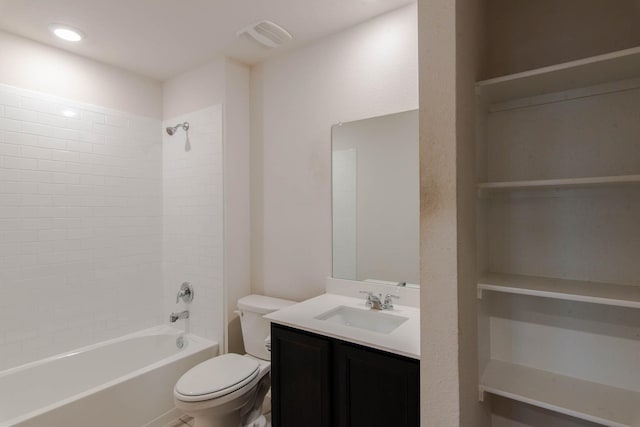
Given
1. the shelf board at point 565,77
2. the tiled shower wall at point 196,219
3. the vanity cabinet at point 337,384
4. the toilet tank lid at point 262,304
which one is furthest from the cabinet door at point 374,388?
the tiled shower wall at point 196,219

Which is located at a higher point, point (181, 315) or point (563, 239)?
point (563, 239)

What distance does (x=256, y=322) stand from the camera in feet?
7.81

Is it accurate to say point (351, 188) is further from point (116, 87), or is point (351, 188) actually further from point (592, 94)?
point (116, 87)

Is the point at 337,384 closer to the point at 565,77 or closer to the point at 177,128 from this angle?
the point at 565,77

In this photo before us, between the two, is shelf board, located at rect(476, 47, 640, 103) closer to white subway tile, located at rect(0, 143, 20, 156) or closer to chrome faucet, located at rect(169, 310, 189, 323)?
chrome faucet, located at rect(169, 310, 189, 323)

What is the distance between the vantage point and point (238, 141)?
2680 millimetres

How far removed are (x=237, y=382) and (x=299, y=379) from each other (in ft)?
1.60

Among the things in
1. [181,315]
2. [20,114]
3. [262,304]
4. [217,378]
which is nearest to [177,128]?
[20,114]

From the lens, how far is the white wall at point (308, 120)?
2.03 meters

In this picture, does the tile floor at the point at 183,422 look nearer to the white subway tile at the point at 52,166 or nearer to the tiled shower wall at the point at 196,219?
the tiled shower wall at the point at 196,219

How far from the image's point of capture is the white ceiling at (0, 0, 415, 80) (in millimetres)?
1938

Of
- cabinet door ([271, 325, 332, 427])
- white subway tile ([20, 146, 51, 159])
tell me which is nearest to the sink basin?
cabinet door ([271, 325, 332, 427])

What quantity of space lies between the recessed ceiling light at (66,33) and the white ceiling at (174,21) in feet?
0.14

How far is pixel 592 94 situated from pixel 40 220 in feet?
10.6
